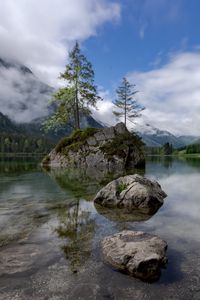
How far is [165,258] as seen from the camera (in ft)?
21.8

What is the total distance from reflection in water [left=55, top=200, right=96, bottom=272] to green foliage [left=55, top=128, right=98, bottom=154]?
31.0 meters

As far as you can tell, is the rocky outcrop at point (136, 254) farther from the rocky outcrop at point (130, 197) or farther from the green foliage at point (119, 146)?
the green foliage at point (119, 146)

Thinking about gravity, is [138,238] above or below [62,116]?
below

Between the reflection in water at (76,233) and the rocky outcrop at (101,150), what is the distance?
28.8m

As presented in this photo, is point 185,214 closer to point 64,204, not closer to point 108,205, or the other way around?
point 108,205

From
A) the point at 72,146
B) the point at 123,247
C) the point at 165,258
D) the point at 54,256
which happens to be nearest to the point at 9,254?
the point at 54,256

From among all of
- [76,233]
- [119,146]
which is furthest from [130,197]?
[119,146]

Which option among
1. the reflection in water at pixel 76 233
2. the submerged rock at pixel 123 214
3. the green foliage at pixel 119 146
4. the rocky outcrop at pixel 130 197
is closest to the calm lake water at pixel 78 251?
the reflection in water at pixel 76 233

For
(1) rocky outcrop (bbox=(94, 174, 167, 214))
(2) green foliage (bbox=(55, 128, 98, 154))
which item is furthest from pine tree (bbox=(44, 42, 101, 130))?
(1) rocky outcrop (bbox=(94, 174, 167, 214))

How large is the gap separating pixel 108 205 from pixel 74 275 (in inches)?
294

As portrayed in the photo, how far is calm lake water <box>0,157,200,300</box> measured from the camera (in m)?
5.34

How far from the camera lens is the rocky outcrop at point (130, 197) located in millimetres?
12953

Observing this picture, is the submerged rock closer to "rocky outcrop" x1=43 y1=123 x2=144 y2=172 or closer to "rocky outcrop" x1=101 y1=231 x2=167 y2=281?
"rocky outcrop" x1=101 y1=231 x2=167 y2=281

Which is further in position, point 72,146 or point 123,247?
point 72,146
